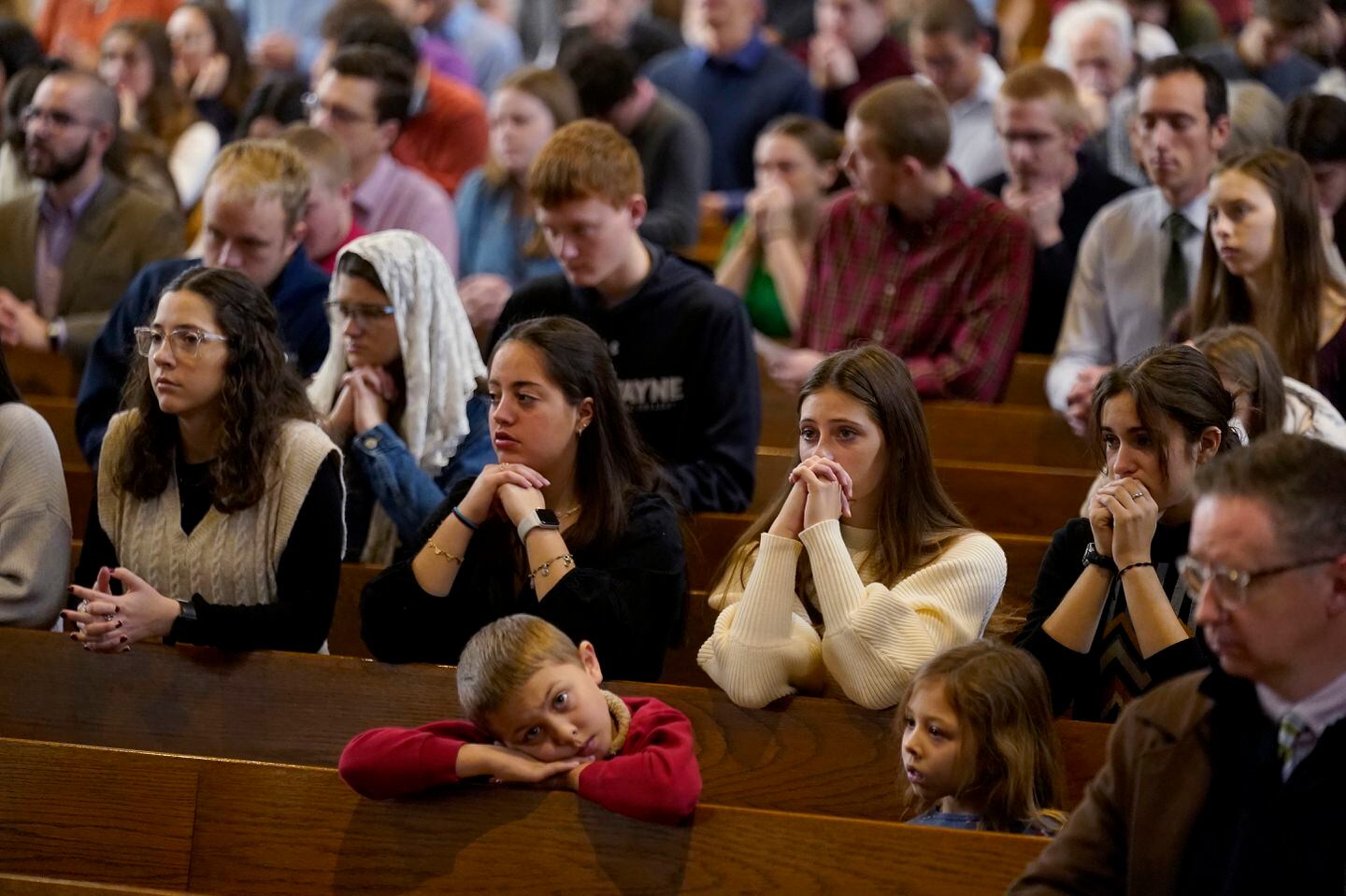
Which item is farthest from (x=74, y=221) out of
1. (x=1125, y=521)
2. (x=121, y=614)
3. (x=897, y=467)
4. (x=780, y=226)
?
(x=1125, y=521)

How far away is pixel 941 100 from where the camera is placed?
14.9ft

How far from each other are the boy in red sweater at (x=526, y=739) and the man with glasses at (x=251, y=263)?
164 centimetres

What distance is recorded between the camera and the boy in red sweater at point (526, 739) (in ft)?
8.20

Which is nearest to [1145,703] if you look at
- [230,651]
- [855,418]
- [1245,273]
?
[855,418]

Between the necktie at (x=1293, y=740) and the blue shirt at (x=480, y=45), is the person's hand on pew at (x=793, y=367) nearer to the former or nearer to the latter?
the necktie at (x=1293, y=740)

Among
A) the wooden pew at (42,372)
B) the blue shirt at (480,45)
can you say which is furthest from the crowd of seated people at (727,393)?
the blue shirt at (480,45)

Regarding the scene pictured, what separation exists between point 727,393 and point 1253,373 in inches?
42.1

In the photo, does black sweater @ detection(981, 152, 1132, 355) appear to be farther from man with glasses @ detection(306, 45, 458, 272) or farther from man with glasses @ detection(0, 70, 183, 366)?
man with glasses @ detection(0, 70, 183, 366)

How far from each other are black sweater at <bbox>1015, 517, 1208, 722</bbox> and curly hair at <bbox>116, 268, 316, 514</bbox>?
1338 mm

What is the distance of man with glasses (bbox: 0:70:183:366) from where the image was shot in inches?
194

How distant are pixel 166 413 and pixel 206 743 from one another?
62cm

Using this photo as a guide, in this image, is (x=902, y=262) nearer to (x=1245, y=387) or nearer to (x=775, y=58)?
(x=1245, y=387)

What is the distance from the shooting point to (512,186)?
537cm

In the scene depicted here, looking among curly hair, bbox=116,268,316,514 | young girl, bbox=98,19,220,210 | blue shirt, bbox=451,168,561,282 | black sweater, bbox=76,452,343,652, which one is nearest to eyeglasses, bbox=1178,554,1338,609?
black sweater, bbox=76,452,343,652
